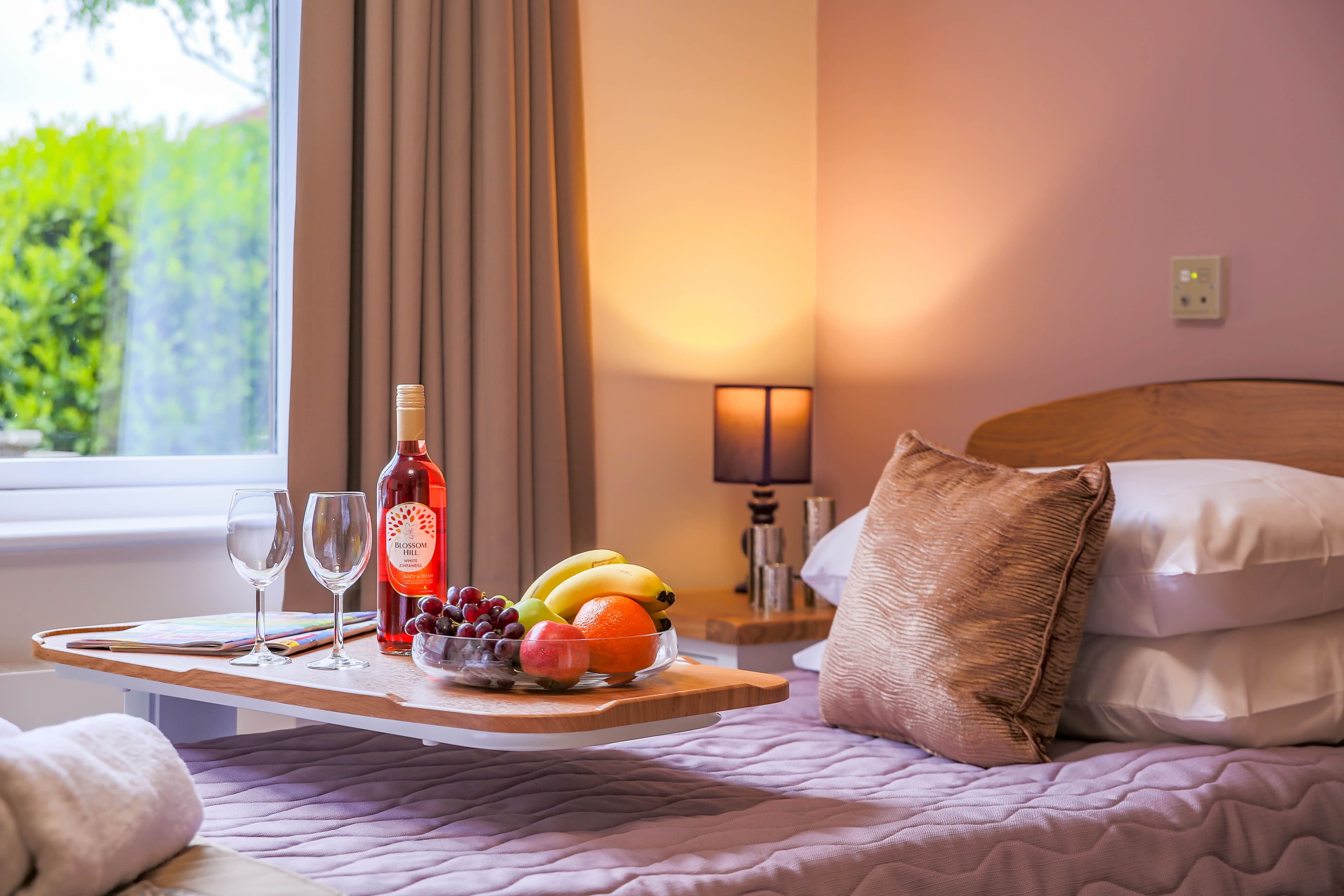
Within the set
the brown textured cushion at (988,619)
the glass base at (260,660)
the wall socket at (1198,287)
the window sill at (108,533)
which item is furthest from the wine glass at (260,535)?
the wall socket at (1198,287)

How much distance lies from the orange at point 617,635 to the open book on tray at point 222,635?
40cm

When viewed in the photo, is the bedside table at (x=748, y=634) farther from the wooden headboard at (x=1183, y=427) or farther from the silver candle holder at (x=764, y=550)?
the wooden headboard at (x=1183, y=427)

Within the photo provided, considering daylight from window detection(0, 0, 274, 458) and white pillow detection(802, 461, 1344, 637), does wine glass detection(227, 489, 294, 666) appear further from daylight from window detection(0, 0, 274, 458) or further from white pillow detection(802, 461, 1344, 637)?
daylight from window detection(0, 0, 274, 458)

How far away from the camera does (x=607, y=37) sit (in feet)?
8.52

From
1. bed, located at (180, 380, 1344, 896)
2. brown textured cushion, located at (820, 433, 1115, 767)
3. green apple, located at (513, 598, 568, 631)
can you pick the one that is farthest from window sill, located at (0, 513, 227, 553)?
brown textured cushion, located at (820, 433, 1115, 767)

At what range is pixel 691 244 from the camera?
2.75 meters

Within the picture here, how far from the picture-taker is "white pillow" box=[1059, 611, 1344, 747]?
143cm

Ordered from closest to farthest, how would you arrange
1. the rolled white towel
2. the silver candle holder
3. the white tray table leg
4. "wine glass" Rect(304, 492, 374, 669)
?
the rolled white towel → "wine glass" Rect(304, 492, 374, 669) → the white tray table leg → the silver candle holder

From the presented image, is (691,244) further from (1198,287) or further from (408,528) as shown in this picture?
(408,528)

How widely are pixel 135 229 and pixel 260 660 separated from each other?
51.3 inches

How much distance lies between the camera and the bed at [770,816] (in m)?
1.01

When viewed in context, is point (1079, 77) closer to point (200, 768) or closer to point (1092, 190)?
point (1092, 190)

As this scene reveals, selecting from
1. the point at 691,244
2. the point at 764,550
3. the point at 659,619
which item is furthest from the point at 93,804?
the point at 691,244

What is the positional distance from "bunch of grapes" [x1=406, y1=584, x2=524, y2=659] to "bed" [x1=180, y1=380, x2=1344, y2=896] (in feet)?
0.58
